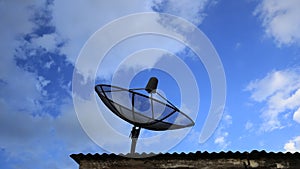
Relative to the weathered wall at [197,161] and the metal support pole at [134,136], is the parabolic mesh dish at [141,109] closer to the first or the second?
the metal support pole at [134,136]

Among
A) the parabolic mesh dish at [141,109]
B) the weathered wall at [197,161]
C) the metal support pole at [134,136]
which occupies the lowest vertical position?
the weathered wall at [197,161]

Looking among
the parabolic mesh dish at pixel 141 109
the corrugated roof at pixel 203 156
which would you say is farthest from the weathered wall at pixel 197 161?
the parabolic mesh dish at pixel 141 109

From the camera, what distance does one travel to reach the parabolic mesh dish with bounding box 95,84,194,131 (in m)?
9.77

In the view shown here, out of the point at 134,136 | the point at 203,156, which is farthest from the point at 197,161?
the point at 134,136

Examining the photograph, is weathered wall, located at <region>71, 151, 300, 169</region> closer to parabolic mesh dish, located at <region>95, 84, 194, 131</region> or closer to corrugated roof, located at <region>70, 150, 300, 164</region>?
corrugated roof, located at <region>70, 150, 300, 164</region>

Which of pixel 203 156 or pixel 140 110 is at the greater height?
pixel 140 110

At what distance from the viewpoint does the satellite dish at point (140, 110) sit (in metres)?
9.74

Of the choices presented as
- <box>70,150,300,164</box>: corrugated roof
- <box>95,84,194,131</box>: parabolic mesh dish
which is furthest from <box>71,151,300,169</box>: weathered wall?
<box>95,84,194,131</box>: parabolic mesh dish

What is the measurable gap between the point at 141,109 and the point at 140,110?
0.06m

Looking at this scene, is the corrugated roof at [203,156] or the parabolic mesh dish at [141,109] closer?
the corrugated roof at [203,156]

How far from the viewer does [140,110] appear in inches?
400

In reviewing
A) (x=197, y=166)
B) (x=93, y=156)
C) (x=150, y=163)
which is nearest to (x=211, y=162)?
(x=197, y=166)

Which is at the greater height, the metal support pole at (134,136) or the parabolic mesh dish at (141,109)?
the parabolic mesh dish at (141,109)

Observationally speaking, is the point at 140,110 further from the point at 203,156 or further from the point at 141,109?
the point at 203,156
